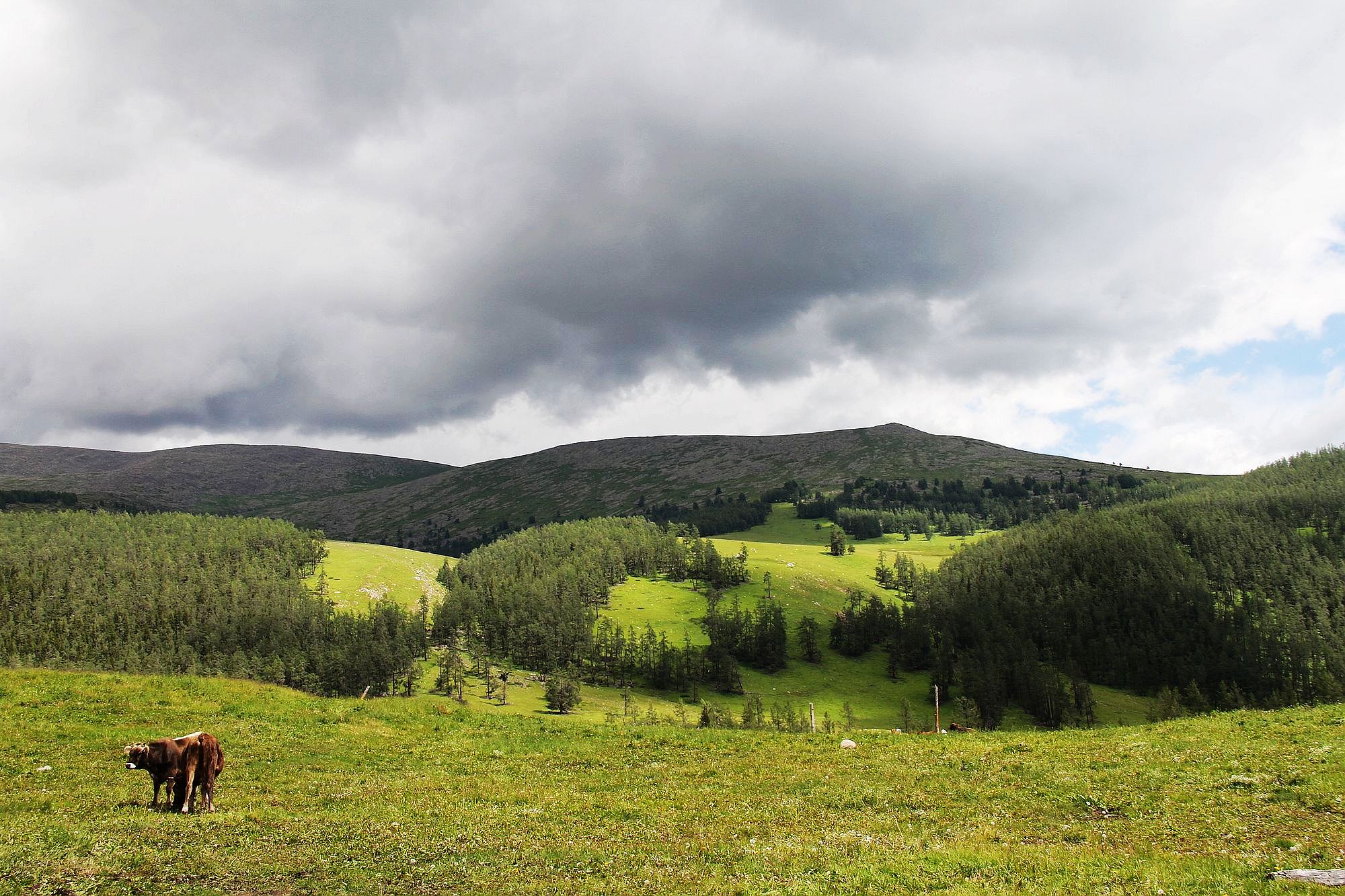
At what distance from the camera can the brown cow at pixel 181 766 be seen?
869 inches

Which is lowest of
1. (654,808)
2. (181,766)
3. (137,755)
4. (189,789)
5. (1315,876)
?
(654,808)

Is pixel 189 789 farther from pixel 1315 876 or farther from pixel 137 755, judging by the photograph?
pixel 1315 876

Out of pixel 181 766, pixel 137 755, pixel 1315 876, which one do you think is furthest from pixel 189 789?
pixel 1315 876

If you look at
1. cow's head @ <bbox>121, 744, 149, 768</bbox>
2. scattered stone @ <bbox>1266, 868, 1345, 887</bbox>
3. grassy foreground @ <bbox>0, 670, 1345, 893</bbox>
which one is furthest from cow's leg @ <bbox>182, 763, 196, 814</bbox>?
scattered stone @ <bbox>1266, 868, 1345, 887</bbox>

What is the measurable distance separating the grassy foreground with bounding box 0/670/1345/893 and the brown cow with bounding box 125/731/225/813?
936 mm

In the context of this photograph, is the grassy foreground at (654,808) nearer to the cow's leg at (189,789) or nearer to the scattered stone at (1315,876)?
the scattered stone at (1315,876)

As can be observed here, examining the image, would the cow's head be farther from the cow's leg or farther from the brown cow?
the cow's leg

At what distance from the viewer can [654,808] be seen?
955 inches

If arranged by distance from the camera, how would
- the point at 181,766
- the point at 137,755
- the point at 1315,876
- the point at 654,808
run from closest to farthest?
the point at 1315,876 < the point at 181,766 < the point at 137,755 < the point at 654,808

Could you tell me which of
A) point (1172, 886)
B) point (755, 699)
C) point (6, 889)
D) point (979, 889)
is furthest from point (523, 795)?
point (755, 699)

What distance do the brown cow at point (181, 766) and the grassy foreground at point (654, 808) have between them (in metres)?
0.94

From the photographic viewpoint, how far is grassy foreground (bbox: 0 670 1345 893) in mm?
16516

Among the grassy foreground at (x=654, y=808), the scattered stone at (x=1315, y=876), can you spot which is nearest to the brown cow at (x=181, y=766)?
the grassy foreground at (x=654, y=808)

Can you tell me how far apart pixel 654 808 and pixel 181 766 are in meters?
16.6
